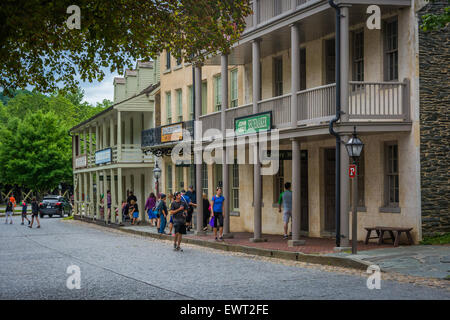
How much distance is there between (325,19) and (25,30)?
9.27 meters

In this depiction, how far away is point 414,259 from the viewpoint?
1336cm

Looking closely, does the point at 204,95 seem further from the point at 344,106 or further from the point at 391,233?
the point at 391,233

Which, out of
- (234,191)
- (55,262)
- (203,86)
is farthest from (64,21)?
(203,86)

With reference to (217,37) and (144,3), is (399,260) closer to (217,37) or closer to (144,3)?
(217,37)

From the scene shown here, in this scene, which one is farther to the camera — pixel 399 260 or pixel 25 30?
pixel 399 260

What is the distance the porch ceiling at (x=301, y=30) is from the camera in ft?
55.7

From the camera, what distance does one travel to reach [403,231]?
1606 centimetres

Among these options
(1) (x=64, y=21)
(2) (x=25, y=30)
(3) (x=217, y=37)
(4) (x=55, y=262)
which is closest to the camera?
(2) (x=25, y=30)

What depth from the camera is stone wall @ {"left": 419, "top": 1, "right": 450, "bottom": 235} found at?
53.6 ft

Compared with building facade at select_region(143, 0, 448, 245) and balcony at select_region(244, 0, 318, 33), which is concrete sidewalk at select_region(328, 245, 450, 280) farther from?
balcony at select_region(244, 0, 318, 33)

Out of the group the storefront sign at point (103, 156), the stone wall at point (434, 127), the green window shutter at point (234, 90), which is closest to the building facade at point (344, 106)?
the stone wall at point (434, 127)

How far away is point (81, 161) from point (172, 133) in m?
18.7

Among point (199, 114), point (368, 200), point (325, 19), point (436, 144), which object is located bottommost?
point (368, 200)

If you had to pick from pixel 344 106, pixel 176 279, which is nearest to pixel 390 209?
pixel 344 106
